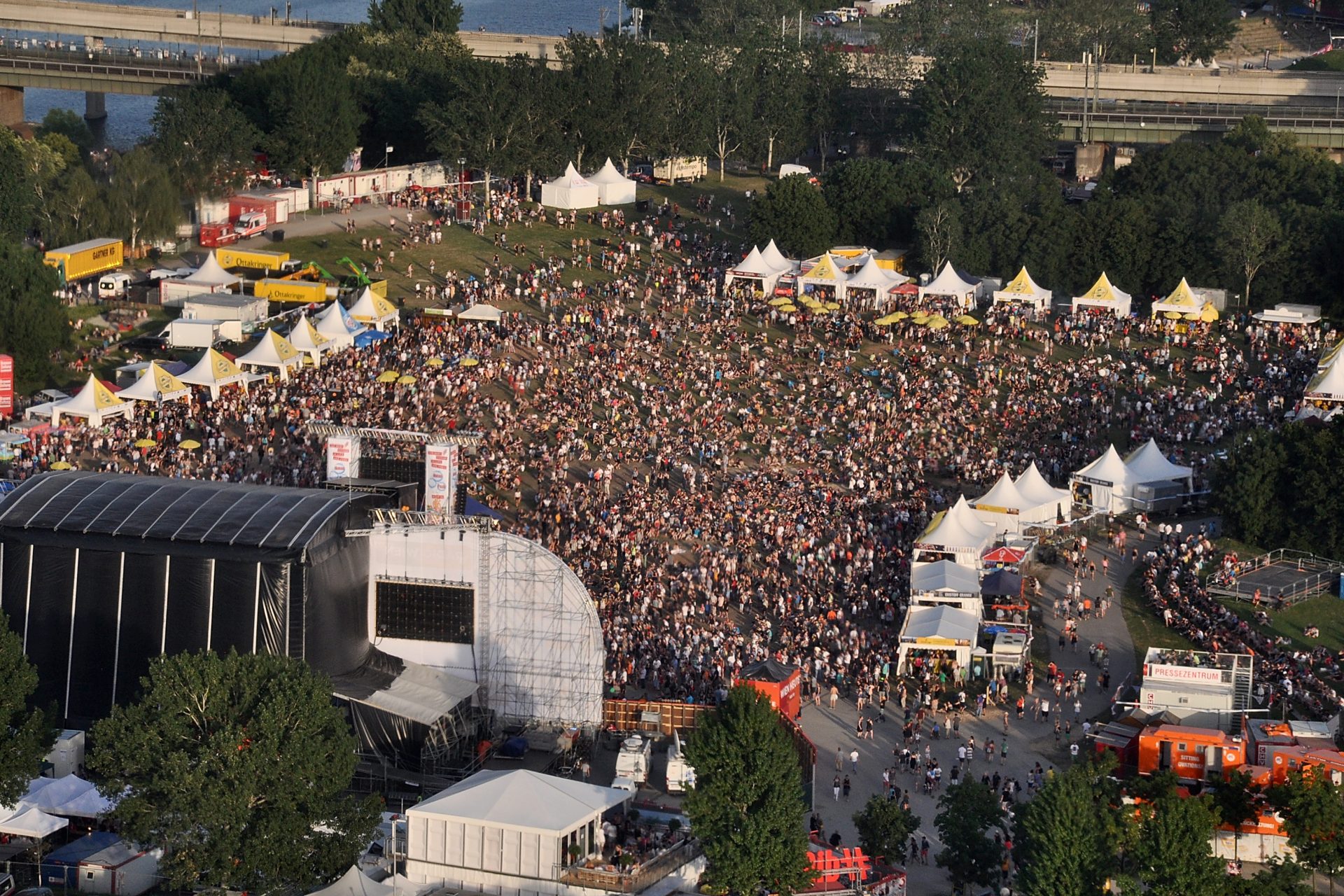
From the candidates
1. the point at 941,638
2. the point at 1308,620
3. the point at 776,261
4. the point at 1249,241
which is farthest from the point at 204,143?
the point at 1308,620

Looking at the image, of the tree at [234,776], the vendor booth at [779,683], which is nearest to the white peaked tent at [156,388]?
the vendor booth at [779,683]

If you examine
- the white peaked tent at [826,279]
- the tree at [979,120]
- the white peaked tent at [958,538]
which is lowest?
the white peaked tent at [958,538]

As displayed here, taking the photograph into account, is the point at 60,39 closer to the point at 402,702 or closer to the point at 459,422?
the point at 459,422

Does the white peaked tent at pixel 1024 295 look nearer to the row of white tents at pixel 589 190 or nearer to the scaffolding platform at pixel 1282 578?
the row of white tents at pixel 589 190

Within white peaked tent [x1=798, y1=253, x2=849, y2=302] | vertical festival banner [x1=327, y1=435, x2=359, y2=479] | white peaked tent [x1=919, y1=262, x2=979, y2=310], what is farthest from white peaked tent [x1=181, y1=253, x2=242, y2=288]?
vertical festival banner [x1=327, y1=435, x2=359, y2=479]

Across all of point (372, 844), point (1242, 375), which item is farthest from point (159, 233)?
point (372, 844)

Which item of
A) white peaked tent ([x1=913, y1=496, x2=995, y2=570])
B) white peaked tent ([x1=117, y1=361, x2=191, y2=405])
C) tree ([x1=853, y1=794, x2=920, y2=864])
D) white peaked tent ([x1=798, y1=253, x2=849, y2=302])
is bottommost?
tree ([x1=853, y1=794, x2=920, y2=864])

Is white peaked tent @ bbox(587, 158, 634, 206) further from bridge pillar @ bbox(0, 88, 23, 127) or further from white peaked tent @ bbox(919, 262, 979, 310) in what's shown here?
bridge pillar @ bbox(0, 88, 23, 127)
